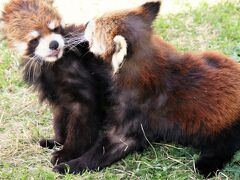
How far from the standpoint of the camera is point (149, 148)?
171 inches

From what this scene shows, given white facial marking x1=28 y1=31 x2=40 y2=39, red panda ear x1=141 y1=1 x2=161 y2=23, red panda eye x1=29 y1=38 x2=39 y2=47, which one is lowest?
red panda eye x1=29 y1=38 x2=39 y2=47

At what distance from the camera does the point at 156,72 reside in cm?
389

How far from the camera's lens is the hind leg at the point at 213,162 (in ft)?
13.0

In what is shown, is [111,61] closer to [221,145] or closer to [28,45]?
[28,45]

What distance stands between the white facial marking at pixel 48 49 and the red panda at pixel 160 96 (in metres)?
0.27

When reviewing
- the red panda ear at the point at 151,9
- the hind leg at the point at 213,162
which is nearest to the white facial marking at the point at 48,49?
the red panda ear at the point at 151,9

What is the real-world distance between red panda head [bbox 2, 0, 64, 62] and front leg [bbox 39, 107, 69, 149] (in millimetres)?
521

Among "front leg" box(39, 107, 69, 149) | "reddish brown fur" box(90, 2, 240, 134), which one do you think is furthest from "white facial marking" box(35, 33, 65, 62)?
"front leg" box(39, 107, 69, 149)

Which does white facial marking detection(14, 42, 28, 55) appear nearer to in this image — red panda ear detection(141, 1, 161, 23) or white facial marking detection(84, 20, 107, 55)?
white facial marking detection(84, 20, 107, 55)

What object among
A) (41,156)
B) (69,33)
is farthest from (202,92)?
(41,156)

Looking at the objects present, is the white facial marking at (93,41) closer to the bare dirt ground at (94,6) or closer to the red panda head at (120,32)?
the red panda head at (120,32)

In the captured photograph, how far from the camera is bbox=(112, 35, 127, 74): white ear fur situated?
3.65 metres

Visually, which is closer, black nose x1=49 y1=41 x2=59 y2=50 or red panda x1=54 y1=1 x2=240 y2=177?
red panda x1=54 y1=1 x2=240 y2=177

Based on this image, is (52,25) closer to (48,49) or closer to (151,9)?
(48,49)
